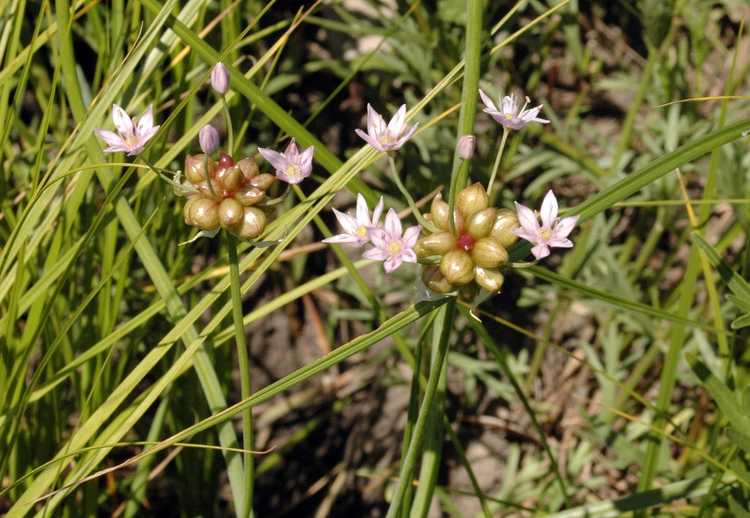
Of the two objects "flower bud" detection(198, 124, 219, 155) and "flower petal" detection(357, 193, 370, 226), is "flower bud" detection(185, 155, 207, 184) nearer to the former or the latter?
"flower bud" detection(198, 124, 219, 155)

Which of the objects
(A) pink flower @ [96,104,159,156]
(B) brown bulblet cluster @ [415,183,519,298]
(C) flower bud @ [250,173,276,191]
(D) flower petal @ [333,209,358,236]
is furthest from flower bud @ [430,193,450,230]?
(A) pink flower @ [96,104,159,156]

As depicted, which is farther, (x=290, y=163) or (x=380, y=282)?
(x=380, y=282)

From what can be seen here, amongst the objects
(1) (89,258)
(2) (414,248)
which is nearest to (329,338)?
(1) (89,258)

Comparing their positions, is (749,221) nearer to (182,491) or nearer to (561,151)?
(561,151)

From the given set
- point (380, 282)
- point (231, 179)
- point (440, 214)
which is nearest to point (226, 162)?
point (231, 179)

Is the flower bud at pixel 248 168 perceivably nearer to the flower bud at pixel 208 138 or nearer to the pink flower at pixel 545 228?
the flower bud at pixel 208 138

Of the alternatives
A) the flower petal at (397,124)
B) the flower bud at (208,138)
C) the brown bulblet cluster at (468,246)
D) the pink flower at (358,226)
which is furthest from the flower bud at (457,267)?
the flower bud at (208,138)

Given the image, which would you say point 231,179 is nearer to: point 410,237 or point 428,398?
point 410,237
